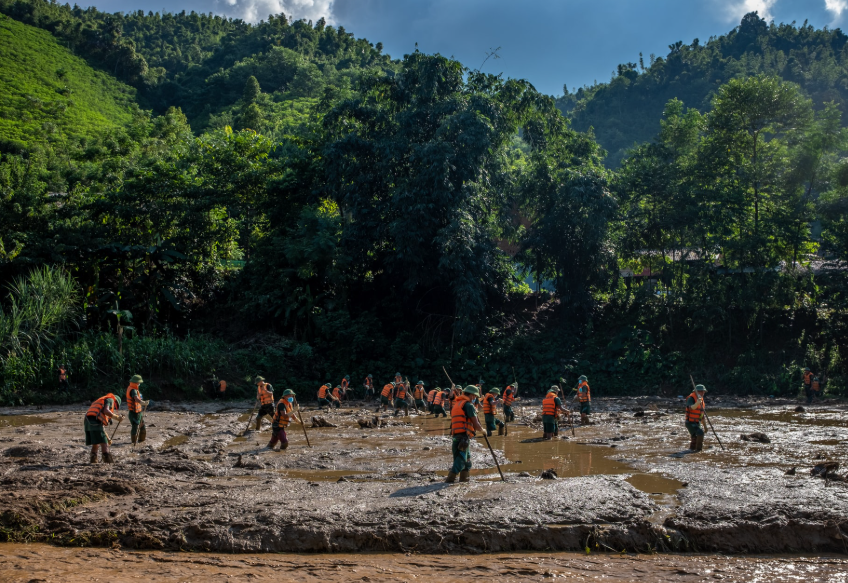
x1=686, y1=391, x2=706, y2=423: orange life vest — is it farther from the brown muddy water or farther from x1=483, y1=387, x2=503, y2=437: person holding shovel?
the brown muddy water

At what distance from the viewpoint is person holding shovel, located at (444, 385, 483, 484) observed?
9.51m

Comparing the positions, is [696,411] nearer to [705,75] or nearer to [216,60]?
[705,75]

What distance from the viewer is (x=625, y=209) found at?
2858 centimetres

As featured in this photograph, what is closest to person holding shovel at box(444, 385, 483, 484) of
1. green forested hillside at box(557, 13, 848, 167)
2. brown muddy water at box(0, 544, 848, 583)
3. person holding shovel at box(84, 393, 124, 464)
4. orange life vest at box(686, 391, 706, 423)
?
brown muddy water at box(0, 544, 848, 583)

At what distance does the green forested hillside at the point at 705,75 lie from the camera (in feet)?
253

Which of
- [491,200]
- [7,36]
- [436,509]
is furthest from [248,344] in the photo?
[7,36]

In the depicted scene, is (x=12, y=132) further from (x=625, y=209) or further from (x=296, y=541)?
(x=296, y=541)

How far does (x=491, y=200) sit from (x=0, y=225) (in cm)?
1947

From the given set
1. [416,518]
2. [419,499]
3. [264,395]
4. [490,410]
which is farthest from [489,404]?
[416,518]

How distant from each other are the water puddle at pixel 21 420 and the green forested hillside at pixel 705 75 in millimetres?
68312

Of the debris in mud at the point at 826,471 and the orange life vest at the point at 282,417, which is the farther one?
the orange life vest at the point at 282,417

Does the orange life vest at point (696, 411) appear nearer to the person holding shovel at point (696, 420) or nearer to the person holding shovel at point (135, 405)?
the person holding shovel at point (696, 420)

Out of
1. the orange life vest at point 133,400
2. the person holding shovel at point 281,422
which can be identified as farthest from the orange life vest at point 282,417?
the orange life vest at point 133,400

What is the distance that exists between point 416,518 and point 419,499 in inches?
26.9
